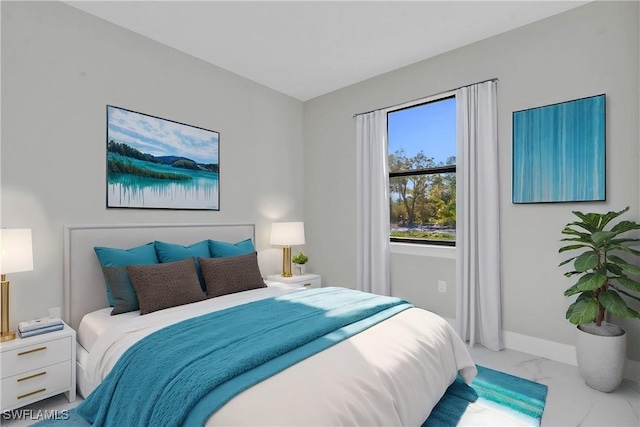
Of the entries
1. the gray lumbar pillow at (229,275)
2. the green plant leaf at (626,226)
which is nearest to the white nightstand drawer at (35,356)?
the gray lumbar pillow at (229,275)

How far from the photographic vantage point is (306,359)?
1.48 m

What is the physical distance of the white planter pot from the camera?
2.18 m

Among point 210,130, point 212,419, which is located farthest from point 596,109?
point 210,130

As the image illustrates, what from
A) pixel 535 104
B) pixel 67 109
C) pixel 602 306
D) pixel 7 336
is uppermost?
pixel 535 104

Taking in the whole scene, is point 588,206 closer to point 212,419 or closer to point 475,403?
point 475,403

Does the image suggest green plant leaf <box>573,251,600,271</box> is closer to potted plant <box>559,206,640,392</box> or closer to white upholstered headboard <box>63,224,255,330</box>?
potted plant <box>559,206,640,392</box>

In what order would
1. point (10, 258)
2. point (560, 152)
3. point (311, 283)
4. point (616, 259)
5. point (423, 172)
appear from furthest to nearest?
point (311, 283) < point (423, 172) < point (560, 152) < point (616, 259) < point (10, 258)

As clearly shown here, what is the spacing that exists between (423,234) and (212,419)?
2.95 m

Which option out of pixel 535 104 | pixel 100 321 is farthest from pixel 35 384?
pixel 535 104

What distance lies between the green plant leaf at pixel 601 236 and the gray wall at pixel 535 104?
0.42 m

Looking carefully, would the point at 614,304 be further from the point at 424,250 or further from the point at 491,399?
the point at 424,250

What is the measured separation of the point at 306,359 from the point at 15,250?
6.27ft

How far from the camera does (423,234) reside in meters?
3.64

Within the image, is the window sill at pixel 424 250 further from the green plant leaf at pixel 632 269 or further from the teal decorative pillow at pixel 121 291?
the teal decorative pillow at pixel 121 291
